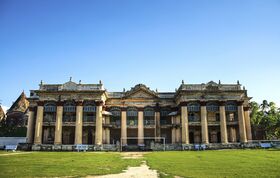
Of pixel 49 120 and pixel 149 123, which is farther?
pixel 149 123

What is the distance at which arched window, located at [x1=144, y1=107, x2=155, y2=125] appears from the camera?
55.4 metres

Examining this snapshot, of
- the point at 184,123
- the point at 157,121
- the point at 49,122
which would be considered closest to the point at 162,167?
the point at 184,123

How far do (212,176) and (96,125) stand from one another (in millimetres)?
37545

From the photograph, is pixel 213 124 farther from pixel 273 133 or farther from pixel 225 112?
pixel 273 133

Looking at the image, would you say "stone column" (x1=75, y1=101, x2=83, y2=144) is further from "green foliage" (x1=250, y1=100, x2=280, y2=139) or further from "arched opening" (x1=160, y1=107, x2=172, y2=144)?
"green foliage" (x1=250, y1=100, x2=280, y2=139)

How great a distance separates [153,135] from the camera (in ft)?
182

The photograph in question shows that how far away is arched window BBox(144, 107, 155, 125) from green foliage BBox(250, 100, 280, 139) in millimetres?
25930

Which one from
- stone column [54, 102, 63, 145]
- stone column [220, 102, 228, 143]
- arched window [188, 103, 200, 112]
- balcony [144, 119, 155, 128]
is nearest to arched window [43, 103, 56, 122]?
stone column [54, 102, 63, 145]

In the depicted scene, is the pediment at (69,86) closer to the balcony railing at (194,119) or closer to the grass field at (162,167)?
the balcony railing at (194,119)

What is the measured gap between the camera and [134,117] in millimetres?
55500

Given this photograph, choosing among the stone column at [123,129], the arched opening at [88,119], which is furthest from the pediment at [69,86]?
the stone column at [123,129]

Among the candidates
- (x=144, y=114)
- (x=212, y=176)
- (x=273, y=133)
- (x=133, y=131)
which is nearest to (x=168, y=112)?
(x=144, y=114)

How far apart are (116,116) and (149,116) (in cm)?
735

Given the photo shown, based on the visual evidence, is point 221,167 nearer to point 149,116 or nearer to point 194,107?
point 194,107
